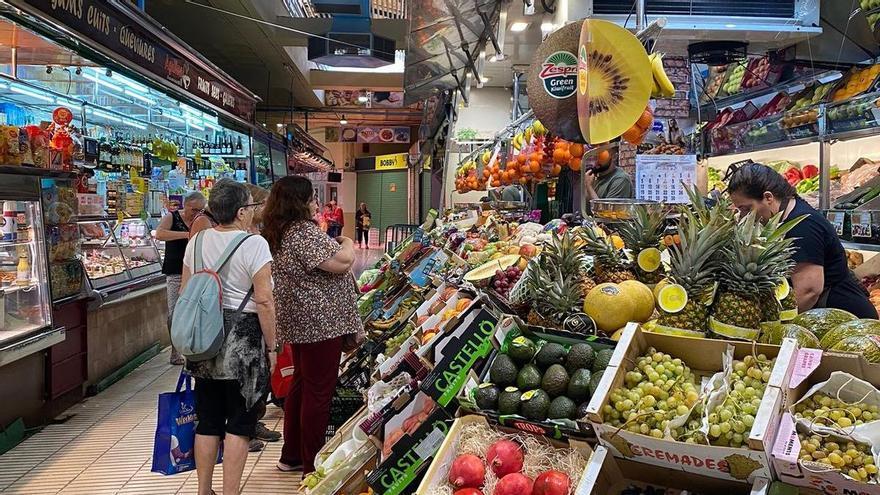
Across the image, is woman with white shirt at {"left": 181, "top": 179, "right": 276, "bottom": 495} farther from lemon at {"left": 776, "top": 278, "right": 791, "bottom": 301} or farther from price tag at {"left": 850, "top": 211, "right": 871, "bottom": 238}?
price tag at {"left": 850, "top": 211, "right": 871, "bottom": 238}

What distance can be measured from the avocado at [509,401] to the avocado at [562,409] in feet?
0.34

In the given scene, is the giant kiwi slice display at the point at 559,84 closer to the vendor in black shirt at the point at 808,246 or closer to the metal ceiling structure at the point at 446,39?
the vendor in black shirt at the point at 808,246

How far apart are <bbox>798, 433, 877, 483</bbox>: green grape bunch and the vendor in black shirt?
1.73m

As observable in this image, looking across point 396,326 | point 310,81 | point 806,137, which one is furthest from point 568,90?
point 310,81

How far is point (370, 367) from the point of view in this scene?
4316 mm

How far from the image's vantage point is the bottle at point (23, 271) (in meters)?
4.54

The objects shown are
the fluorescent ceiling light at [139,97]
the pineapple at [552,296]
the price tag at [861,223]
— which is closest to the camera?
the pineapple at [552,296]

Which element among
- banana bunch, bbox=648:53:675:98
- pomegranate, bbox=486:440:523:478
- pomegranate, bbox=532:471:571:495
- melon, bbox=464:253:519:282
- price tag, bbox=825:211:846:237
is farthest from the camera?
price tag, bbox=825:211:846:237

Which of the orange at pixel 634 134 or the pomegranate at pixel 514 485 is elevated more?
the orange at pixel 634 134

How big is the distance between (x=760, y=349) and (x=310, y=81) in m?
14.5

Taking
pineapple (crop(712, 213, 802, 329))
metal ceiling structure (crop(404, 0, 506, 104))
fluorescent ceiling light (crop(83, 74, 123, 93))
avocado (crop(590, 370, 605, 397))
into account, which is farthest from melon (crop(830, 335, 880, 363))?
fluorescent ceiling light (crop(83, 74, 123, 93))

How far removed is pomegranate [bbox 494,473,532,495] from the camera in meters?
1.76

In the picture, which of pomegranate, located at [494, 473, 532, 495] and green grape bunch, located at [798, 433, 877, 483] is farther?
pomegranate, located at [494, 473, 532, 495]

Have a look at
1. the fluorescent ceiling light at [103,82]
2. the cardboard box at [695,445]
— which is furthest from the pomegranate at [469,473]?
the fluorescent ceiling light at [103,82]
